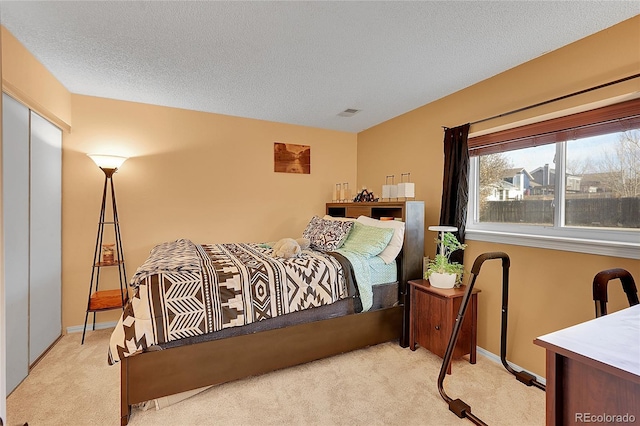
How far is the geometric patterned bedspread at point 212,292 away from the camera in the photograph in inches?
70.6

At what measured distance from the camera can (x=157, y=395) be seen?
1.85m

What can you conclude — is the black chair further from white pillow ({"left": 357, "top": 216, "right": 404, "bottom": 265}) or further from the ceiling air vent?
the ceiling air vent

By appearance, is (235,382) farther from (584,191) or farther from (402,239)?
(584,191)

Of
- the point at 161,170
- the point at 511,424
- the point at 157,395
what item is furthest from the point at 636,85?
the point at 161,170

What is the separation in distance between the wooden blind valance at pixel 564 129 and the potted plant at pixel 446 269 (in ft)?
2.76

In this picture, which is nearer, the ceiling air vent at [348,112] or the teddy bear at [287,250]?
the teddy bear at [287,250]

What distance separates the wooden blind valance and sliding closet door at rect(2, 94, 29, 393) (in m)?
3.55

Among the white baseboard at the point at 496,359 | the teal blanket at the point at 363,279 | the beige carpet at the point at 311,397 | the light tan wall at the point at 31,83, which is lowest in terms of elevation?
the beige carpet at the point at 311,397

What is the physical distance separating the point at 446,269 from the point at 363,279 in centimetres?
70

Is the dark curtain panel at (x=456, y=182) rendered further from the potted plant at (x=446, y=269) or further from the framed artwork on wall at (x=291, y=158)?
the framed artwork on wall at (x=291, y=158)

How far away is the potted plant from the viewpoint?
247 cm

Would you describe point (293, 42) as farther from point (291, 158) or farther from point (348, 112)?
point (291, 158)

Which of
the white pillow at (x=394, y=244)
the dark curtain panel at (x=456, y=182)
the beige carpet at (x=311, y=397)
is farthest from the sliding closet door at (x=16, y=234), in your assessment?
the dark curtain panel at (x=456, y=182)

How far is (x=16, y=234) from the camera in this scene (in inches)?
85.0
